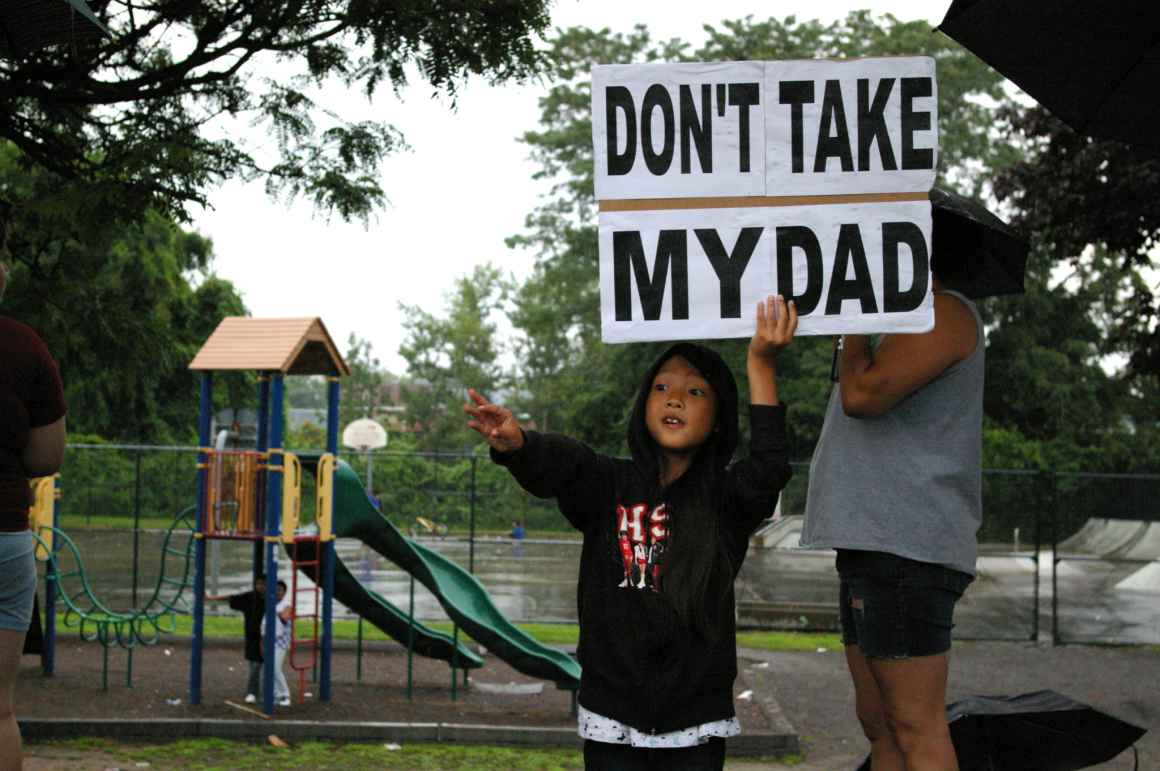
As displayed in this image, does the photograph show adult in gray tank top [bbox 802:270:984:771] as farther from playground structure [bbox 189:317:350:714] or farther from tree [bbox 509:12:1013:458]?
tree [bbox 509:12:1013:458]

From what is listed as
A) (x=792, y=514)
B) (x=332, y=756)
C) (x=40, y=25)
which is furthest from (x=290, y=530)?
(x=792, y=514)

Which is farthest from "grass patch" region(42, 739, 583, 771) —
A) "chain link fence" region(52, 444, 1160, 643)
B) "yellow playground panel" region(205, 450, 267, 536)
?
"chain link fence" region(52, 444, 1160, 643)

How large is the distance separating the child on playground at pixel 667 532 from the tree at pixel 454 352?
5378 cm

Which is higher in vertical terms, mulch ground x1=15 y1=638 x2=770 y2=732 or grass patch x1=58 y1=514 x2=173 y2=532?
grass patch x1=58 y1=514 x2=173 y2=532

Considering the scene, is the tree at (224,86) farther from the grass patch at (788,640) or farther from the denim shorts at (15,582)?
the grass patch at (788,640)

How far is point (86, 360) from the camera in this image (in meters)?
8.77

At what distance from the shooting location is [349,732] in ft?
26.2

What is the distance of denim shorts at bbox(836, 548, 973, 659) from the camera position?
335 centimetres

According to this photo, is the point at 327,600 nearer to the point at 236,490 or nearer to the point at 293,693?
the point at 293,693

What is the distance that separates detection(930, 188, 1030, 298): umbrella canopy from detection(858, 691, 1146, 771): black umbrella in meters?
1.51

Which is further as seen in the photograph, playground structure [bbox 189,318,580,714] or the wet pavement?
the wet pavement

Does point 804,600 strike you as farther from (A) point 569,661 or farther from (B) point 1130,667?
(A) point 569,661

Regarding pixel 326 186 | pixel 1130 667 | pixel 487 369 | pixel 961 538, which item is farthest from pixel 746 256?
pixel 487 369

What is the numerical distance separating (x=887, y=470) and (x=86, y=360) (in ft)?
22.0
